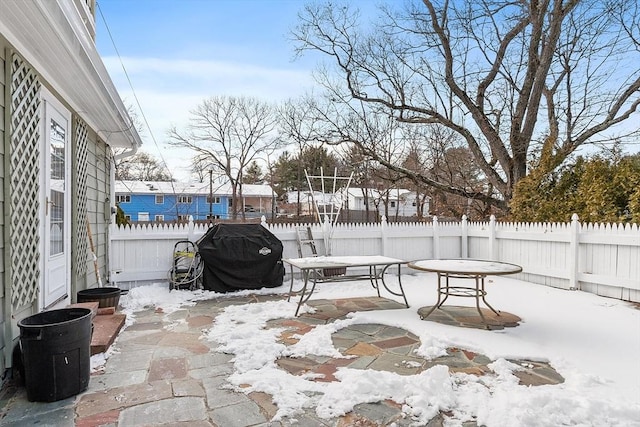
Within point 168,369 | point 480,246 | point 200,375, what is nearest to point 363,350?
point 200,375

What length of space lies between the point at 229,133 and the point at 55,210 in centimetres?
1879

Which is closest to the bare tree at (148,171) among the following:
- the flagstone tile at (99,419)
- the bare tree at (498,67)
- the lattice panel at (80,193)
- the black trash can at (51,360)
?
the bare tree at (498,67)

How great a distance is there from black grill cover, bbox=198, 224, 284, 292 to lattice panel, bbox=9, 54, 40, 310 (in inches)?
124

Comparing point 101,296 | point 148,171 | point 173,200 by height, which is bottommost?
point 101,296

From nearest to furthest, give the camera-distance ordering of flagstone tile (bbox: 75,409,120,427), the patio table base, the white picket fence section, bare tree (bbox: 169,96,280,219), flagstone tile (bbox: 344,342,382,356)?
flagstone tile (bbox: 75,409,120,427), flagstone tile (bbox: 344,342,382,356), the patio table base, the white picket fence section, bare tree (bbox: 169,96,280,219)

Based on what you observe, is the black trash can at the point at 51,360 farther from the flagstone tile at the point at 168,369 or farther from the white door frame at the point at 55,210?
the white door frame at the point at 55,210

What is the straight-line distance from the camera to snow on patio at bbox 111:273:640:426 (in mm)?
2332

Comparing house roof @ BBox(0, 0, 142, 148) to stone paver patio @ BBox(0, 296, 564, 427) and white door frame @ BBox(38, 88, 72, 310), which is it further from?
stone paver patio @ BBox(0, 296, 564, 427)

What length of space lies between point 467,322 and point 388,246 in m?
3.94

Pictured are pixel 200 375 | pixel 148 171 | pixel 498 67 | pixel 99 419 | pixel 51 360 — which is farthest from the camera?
pixel 148 171

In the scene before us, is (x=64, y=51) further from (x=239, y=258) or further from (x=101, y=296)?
(x=239, y=258)

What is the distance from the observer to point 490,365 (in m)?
3.08

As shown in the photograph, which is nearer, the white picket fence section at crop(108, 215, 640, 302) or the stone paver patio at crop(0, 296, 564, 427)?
the stone paver patio at crop(0, 296, 564, 427)

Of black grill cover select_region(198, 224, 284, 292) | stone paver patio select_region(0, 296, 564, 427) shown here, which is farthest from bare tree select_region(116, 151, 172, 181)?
stone paver patio select_region(0, 296, 564, 427)
